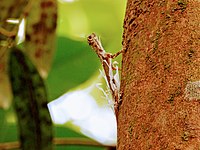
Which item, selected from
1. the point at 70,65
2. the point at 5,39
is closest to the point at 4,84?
the point at 5,39

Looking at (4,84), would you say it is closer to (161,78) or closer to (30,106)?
(30,106)

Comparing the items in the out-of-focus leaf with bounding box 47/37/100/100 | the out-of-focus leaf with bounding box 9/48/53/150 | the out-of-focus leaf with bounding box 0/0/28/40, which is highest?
the out-of-focus leaf with bounding box 0/0/28/40

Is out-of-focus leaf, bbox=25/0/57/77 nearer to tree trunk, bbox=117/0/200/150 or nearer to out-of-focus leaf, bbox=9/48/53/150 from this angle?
out-of-focus leaf, bbox=9/48/53/150

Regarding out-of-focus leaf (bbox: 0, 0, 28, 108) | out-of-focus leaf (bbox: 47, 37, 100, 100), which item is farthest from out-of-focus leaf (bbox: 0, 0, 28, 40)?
out-of-focus leaf (bbox: 47, 37, 100, 100)

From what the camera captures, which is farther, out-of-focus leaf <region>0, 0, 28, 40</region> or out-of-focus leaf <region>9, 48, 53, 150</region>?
out-of-focus leaf <region>0, 0, 28, 40</region>

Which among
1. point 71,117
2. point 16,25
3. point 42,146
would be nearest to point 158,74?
point 42,146

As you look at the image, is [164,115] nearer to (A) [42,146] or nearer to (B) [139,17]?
(B) [139,17]
